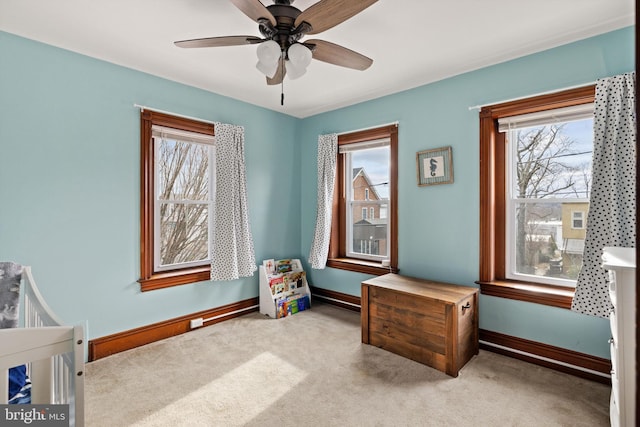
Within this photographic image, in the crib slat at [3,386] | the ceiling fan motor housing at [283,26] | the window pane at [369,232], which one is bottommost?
the crib slat at [3,386]

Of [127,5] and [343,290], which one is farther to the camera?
[343,290]

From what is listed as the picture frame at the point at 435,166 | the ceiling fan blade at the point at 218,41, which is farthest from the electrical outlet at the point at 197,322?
the picture frame at the point at 435,166

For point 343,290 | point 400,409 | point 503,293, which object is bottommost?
point 400,409

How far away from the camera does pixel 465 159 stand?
2707mm

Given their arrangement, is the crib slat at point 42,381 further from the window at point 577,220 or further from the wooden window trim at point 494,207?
the window at point 577,220

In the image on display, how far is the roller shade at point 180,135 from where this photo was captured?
9.29 ft

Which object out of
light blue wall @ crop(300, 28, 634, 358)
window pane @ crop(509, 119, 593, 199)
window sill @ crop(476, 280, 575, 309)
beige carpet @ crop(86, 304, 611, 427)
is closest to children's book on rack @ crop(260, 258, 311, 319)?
light blue wall @ crop(300, 28, 634, 358)

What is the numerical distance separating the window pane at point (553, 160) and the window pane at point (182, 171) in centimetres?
289

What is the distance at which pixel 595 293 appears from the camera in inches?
80.0

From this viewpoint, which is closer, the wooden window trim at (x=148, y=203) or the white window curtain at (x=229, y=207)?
the wooden window trim at (x=148, y=203)

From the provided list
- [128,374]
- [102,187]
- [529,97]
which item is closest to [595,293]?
[529,97]

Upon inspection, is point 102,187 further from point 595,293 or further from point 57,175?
point 595,293

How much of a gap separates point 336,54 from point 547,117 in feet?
5.55

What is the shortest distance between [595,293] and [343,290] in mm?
2281
